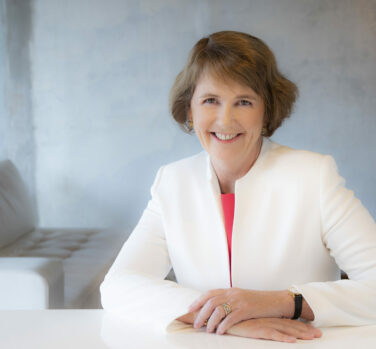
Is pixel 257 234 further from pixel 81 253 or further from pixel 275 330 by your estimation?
pixel 81 253

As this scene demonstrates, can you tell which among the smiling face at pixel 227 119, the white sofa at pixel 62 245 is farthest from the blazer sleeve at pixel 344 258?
the white sofa at pixel 62 245

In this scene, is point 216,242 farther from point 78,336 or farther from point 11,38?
point 11,38

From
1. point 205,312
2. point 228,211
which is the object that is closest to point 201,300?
point 205,312

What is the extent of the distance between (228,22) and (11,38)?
98cm

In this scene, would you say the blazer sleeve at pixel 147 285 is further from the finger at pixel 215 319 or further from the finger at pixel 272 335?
the finger at pixel 272 335

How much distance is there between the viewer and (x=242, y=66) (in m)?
1.46

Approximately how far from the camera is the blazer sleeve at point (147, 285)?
1165mm

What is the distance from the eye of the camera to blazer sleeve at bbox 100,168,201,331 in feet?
3.82

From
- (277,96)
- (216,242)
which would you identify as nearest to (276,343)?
(216,242)

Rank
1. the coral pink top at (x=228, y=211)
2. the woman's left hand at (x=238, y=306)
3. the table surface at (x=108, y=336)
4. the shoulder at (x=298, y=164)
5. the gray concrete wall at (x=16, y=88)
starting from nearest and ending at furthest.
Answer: the table surface at (x=108, y=336) < the woman's left hand at (x=238, y=306) < the shoulder at (x=298, y=164) < the coral pink top at (x=228, y=211) < the gray concrete wall at (x=16, y=88)

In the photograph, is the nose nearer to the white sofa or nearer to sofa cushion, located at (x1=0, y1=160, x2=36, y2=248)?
the white sofa

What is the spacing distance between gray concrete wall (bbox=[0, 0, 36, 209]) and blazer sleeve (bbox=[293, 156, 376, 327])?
144 centimetres

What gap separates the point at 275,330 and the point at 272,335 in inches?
0.8

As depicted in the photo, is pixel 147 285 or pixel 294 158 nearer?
pixel 147 285
